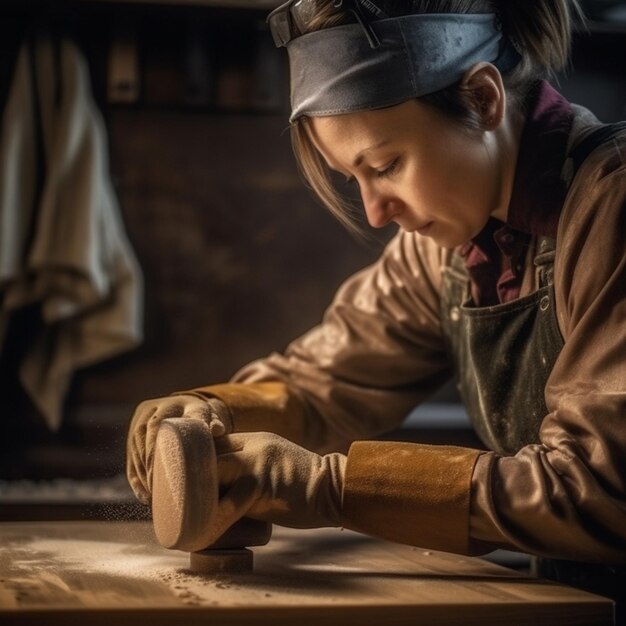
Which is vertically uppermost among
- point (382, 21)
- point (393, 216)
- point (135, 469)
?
point (382, 21)

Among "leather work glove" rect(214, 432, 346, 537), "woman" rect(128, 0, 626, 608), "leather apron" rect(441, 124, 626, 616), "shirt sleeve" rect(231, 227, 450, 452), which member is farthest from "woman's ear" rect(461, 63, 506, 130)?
"leather work glove" rect(214, 432, 346, 537)

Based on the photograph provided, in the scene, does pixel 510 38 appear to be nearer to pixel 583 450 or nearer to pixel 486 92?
pixel 486 92

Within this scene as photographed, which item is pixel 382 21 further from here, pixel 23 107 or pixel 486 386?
pixel 23 107

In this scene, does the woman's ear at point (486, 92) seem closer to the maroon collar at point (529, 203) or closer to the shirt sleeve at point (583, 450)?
the maroon collar at point (529, 203)

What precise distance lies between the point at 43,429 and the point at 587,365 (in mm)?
2192

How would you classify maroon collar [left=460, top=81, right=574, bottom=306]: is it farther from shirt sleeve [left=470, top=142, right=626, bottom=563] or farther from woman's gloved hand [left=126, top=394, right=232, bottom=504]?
woman's gloved hand [left=126, top=394, right=232, bottom=504]

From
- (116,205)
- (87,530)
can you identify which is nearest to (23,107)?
(116,205)

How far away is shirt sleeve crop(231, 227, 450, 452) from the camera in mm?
2072

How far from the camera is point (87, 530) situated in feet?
6.18

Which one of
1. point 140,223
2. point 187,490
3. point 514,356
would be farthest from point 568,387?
point 140,223

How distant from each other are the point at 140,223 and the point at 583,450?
2.20m

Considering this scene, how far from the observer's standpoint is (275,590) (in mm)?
1377

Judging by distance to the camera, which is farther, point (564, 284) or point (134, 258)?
point (134, 258)

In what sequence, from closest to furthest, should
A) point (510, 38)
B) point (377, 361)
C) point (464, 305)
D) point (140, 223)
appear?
1. point (510, 38)
2. point (464, 305)
3. point (377, 361)
4. point (140, 223)
